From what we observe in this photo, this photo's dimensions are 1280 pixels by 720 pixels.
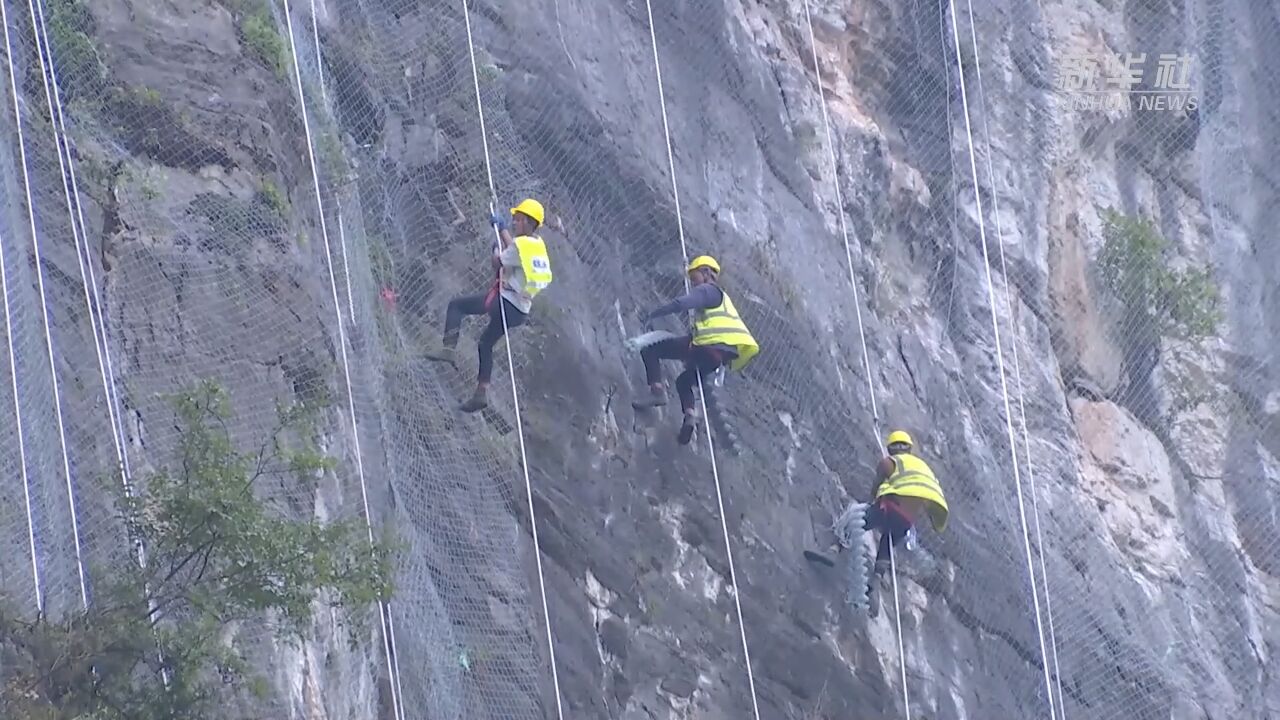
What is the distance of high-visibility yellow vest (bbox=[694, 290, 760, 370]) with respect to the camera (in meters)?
10.7

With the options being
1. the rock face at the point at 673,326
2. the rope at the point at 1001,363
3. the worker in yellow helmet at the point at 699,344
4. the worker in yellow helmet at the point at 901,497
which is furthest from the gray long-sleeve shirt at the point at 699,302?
the rope at the point at 1001,363

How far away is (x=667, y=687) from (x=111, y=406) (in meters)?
3.88

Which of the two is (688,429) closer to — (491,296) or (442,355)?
(442,355)

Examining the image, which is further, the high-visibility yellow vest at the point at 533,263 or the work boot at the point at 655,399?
the work boot at the point at 655,399

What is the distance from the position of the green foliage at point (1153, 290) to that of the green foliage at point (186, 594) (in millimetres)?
9037

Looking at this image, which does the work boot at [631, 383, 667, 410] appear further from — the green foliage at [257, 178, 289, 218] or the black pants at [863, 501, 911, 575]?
the green foliage at [257, 178, 289, 218]

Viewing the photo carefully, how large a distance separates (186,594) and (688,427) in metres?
4.77

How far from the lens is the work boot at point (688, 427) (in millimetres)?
11005

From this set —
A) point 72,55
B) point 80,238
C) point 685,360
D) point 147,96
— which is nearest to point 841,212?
point 685,360

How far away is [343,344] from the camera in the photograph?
381 inches

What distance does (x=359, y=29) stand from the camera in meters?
11.4

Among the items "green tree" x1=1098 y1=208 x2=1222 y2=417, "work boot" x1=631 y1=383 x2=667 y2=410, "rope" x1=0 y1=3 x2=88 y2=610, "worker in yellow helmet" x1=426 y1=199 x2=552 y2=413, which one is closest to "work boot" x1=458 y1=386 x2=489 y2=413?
"worker in yellow helmet" x1=426 y1=199 x2=552 y2=413

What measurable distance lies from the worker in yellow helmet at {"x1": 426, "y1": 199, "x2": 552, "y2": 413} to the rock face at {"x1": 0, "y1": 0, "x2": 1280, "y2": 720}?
15.7 inches

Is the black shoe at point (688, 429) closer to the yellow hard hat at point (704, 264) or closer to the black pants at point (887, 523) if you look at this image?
the yellow hard hat at point (704, 264)
